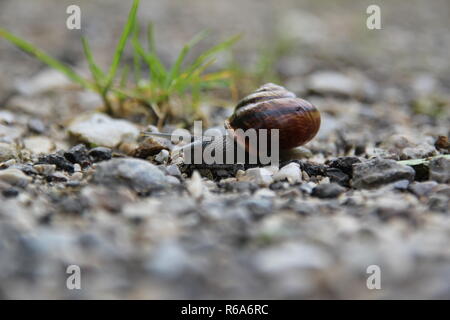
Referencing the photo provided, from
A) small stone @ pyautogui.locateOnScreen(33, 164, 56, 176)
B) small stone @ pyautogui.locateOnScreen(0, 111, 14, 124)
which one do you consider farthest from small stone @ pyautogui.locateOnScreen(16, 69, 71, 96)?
small stone @ pyautogui.locateOnScreen(33, 164, 56, 176)

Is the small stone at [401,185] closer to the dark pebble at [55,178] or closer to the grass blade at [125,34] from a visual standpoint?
the dark pebble at [55,178]

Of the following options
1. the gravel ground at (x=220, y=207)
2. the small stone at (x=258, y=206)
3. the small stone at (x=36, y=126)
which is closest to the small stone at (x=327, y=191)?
the gravel ground at (x=220, y=207)

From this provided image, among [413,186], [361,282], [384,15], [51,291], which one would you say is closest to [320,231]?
[361,282]

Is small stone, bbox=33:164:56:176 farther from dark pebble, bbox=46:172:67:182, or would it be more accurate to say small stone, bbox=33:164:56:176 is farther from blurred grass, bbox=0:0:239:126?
blurred grass, bbox=0:0:239:126

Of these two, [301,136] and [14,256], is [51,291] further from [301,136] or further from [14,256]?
[301,136]

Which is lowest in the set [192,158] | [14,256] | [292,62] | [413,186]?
[14,256]

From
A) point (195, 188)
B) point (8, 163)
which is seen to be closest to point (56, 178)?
point (8, 163)
